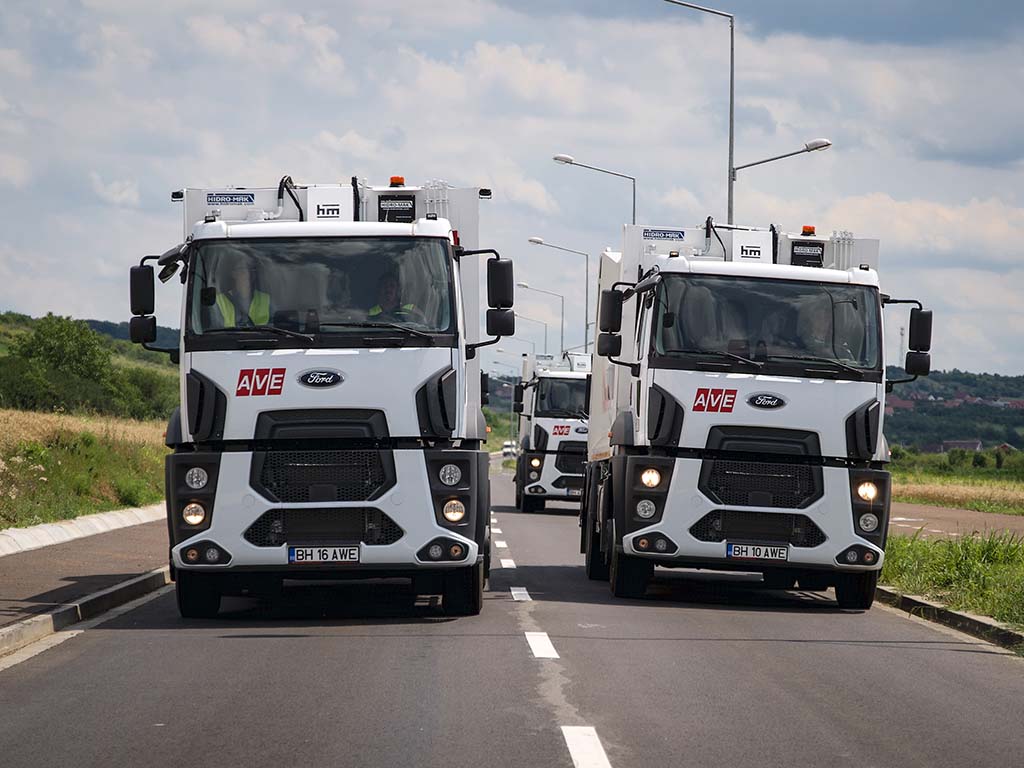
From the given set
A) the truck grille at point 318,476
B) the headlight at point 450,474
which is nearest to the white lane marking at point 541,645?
the headlight at point 450,474

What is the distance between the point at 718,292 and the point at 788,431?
1.49m

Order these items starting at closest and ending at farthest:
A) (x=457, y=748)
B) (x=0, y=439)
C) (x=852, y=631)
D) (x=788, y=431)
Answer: (x=457, y=748)
(x=852, y=631)
(x=788, y=431)
(x=0, y=439)

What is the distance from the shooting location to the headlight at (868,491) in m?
14.9

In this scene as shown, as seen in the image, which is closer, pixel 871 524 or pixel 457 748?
pixel 457 748

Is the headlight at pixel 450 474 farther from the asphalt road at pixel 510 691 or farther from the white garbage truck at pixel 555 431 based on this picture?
the white garbage truck at pixel 555 431

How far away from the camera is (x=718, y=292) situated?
1505 centimetres

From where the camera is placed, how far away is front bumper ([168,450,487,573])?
12820 mm

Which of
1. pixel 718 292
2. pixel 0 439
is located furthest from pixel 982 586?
pixel 0 439

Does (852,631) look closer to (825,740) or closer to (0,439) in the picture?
(825,740)

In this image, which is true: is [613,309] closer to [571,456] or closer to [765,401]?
[765,401]

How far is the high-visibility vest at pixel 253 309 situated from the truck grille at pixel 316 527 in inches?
61.9

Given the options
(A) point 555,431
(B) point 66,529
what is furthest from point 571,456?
(B) point 66,529

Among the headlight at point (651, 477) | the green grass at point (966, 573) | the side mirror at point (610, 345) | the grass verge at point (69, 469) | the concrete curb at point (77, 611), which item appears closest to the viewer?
the concrete curb at point (77, 611)

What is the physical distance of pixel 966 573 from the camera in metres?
16.6
